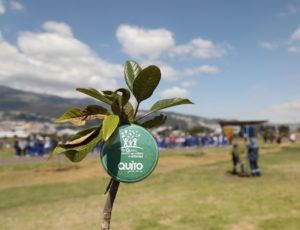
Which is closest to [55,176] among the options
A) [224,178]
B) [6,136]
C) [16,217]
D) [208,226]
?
[224,178]

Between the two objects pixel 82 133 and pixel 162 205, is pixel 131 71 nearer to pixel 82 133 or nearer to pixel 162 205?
pixel 82 133

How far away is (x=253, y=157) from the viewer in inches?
650

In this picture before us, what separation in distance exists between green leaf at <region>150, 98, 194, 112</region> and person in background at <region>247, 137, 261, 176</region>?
13955mm

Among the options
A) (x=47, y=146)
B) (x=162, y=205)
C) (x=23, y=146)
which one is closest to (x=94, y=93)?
(x=162, y=205)

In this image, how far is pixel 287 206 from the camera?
941cm

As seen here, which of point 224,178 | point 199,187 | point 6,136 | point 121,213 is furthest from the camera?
point 6,136

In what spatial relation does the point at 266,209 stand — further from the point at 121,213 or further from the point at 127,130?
the point at 127,130

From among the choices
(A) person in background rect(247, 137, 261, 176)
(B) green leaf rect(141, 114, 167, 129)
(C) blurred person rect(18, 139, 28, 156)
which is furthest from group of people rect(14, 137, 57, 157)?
(B) green leaf rect(141, 114, 167, 129)

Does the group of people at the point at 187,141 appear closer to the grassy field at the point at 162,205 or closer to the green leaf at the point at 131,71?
the grassy field at the point at 162,205

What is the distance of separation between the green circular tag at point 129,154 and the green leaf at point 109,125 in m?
0.16

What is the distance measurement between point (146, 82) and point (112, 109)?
33 cm

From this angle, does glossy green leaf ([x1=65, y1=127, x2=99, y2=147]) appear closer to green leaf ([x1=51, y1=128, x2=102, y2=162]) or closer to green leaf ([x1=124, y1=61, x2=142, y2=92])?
green leaf ([x1=51, y1=128, x2=102, y2=162])

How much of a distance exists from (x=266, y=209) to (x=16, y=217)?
5889mm

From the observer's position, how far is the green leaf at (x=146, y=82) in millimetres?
2846
